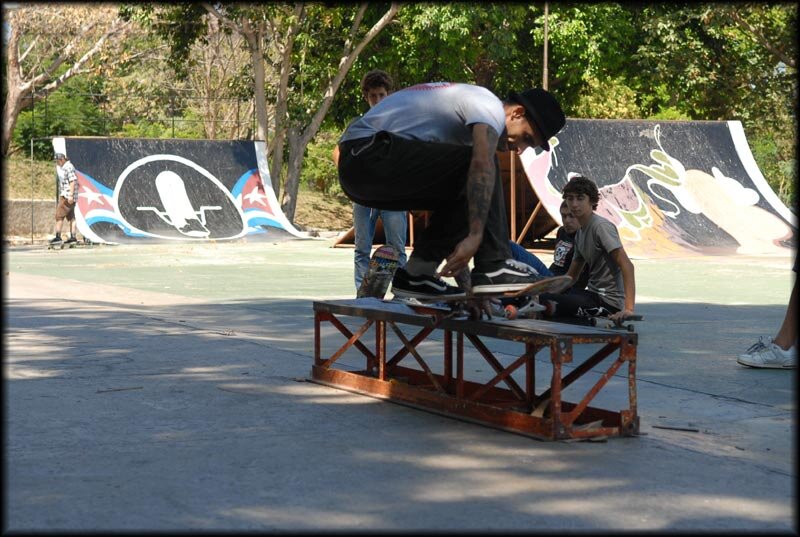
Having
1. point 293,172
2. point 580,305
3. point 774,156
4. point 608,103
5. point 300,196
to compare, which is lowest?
point 580,305

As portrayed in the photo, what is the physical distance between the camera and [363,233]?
864cm

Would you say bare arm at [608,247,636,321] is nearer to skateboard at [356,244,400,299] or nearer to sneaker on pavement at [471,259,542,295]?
skateboard at [356,244,400,299]

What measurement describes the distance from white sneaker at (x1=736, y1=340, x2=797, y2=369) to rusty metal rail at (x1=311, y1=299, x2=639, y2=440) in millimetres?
1101

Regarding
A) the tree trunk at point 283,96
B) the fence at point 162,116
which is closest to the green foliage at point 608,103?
the fence at point 162,116

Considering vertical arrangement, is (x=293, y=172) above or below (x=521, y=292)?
above

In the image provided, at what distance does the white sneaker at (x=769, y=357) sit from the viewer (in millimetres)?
6812

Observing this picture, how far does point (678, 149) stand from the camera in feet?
65.8

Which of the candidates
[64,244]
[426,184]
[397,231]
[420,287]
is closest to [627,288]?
[420,287]

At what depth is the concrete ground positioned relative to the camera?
11.8ft

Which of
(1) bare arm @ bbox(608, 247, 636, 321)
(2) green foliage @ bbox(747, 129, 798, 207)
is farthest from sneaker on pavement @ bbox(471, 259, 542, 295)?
(2) green foliage @ bbox(747, 129, 798, 207)

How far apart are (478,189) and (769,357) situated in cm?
266

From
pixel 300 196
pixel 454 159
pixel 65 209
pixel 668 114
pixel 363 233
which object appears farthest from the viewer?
pixel 668 114

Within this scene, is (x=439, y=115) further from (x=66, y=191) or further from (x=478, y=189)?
(x=66, y=191)

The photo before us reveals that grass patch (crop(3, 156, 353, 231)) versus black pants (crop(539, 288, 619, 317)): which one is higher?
grass patch (crop(3, 156, 353, 231))
